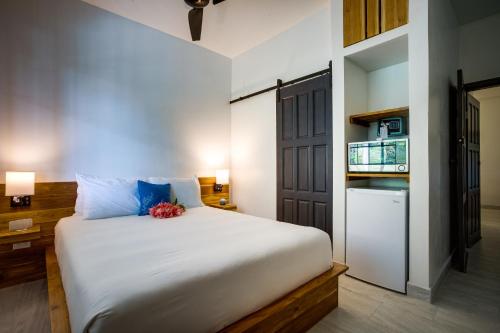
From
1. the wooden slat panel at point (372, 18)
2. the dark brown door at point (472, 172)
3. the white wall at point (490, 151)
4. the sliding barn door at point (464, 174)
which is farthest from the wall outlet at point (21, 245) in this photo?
the white wall at point (490, 151)

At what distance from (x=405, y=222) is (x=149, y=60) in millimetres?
3651

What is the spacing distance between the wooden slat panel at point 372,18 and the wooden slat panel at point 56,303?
3.28m

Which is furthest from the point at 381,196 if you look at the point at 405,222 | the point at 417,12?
the point at 417,12

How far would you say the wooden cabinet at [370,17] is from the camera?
2.28m

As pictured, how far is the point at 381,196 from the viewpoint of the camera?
7.62ft

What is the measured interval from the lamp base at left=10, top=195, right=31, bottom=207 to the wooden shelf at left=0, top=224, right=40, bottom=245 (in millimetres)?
295

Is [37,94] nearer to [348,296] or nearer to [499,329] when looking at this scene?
[348,296]

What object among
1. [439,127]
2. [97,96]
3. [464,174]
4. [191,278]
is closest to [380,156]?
[439,127]

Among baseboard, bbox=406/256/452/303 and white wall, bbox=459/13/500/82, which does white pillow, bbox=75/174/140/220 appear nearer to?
baseboard, bbox=406/256/452/303

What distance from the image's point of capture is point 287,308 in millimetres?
1487

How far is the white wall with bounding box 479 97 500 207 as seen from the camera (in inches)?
236

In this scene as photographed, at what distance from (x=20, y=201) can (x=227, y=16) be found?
3.14 metres

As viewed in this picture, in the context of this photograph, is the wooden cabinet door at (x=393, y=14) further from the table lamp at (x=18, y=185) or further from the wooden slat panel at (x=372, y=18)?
the table lamp at (x=18, y=185)

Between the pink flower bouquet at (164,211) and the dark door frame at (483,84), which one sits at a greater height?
the dark door frame at (483,84)
